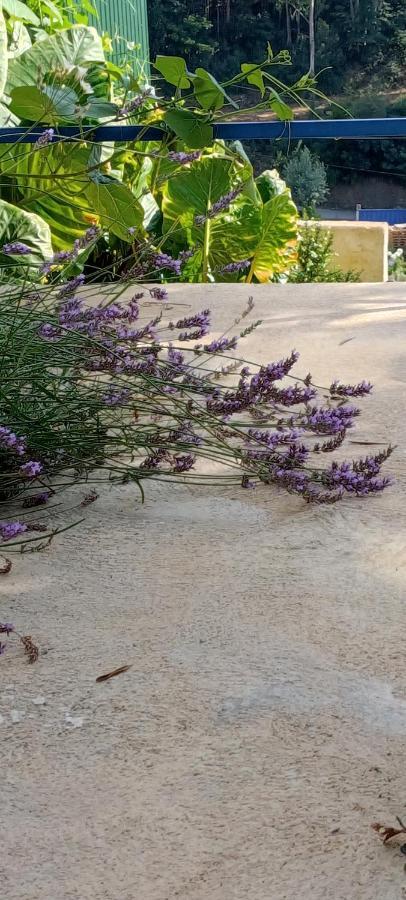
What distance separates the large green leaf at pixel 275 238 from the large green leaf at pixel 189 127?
3.92 metres

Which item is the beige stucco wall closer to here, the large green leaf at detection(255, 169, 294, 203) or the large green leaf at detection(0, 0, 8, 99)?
the large green leaf at detection(255, 169, 294, 203)

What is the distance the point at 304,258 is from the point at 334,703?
21.2 feet

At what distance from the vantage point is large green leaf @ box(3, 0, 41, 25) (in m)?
4.66

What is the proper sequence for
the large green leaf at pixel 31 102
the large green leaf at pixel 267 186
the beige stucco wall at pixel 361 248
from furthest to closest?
the beige stucco wall at pixel 361 248 → the large green leaf at pixel 267 186 → the large green leaf at pixel 31 102

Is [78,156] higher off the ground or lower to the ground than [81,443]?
higher

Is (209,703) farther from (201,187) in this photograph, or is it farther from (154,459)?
(201,187)

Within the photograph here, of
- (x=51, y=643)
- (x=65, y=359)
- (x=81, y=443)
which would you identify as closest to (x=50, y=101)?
(x=65, y=359)

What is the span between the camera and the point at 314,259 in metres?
7.36

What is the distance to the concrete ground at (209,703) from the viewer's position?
93cm

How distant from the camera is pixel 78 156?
6.26ft

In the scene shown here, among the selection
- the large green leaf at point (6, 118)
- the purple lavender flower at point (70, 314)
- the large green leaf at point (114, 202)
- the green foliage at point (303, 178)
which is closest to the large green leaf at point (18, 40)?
the large green leaf at point (6, 118)

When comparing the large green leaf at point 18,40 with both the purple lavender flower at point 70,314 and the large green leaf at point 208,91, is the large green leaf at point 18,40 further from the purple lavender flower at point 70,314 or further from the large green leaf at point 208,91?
the large green leaf at point 208,91

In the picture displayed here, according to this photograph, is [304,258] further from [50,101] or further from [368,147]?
[368,147]

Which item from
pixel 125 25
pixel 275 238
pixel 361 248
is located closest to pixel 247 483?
pixel 275 238
